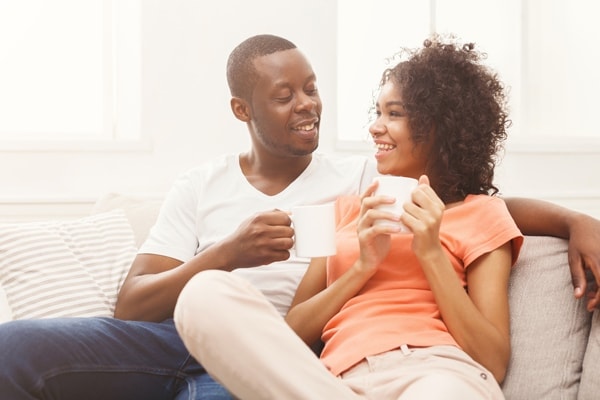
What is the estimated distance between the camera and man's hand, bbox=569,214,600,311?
1524 mm

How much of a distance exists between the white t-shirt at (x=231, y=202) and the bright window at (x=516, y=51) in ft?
4.02

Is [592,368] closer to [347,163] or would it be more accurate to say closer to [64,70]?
[347,163]

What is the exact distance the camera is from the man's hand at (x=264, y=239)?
1526 mm

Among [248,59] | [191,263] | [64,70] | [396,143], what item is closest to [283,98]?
[248,59]

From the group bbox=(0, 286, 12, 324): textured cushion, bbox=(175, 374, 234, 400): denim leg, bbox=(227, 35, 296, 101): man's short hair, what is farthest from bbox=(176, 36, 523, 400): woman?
bbox=(0, 286, 12, 324): textured cushion

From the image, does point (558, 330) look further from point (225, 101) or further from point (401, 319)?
point (225, 101)

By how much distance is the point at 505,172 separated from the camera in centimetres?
311

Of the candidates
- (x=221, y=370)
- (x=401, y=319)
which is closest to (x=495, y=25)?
(x=401, y=319)

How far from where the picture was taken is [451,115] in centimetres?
170

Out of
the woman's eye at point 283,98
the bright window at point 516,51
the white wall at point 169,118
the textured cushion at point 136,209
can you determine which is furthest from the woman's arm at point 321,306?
the bright window at point 516,51

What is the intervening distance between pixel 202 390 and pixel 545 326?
2.43 ft

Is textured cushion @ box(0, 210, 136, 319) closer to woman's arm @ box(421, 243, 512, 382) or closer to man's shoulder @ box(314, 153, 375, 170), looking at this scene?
man's shoulder @ box(314, 153, 375, 170)

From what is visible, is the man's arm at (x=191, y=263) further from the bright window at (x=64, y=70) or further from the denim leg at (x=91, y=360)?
the bright window at (x=64, y=70)

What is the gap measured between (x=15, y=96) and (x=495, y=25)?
2102 millimetres
